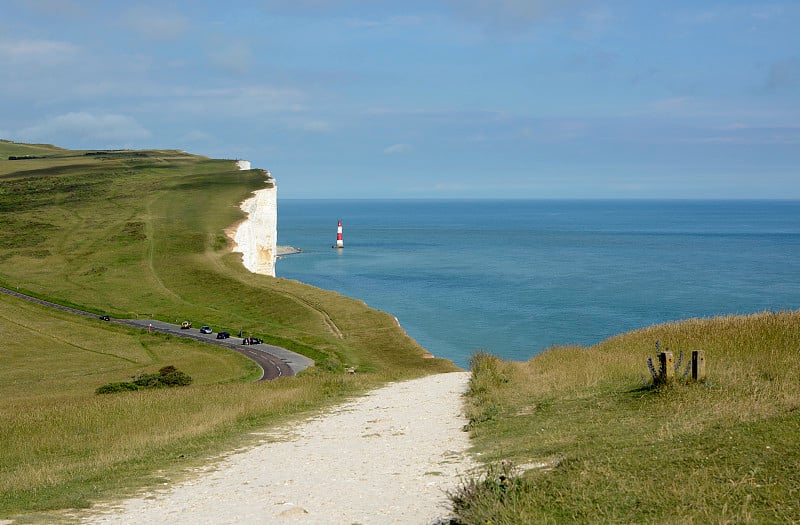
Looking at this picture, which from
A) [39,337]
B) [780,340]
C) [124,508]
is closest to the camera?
[124,508]

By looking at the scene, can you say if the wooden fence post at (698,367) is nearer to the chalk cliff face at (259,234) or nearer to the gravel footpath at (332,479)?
the gravel footpath at (332,479)

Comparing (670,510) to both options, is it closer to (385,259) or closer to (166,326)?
(166,326)

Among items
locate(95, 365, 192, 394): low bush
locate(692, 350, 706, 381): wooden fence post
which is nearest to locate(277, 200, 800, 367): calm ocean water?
locate(95, 365, 192, 394): low bush

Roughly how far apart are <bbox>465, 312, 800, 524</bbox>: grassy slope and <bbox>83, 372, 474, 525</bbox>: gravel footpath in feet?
3.72

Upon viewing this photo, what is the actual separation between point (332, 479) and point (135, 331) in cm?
5325

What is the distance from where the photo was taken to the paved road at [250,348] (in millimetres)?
48803

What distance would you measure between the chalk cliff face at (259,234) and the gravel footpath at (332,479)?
77974mm

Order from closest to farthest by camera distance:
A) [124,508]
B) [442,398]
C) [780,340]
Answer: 1. [124,508]
2. [780,340]
3. [442,398]

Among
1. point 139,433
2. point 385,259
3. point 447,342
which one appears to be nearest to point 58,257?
point 447,342

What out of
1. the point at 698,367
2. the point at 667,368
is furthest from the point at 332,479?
the point at 698,367

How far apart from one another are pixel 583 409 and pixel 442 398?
23.1 ft

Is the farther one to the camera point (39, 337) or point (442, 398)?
point (39, 337)

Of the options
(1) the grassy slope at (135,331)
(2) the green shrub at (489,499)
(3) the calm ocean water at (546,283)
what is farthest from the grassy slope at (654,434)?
(3) the calm ocean water at (546,283)

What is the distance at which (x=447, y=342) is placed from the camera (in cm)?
7094
